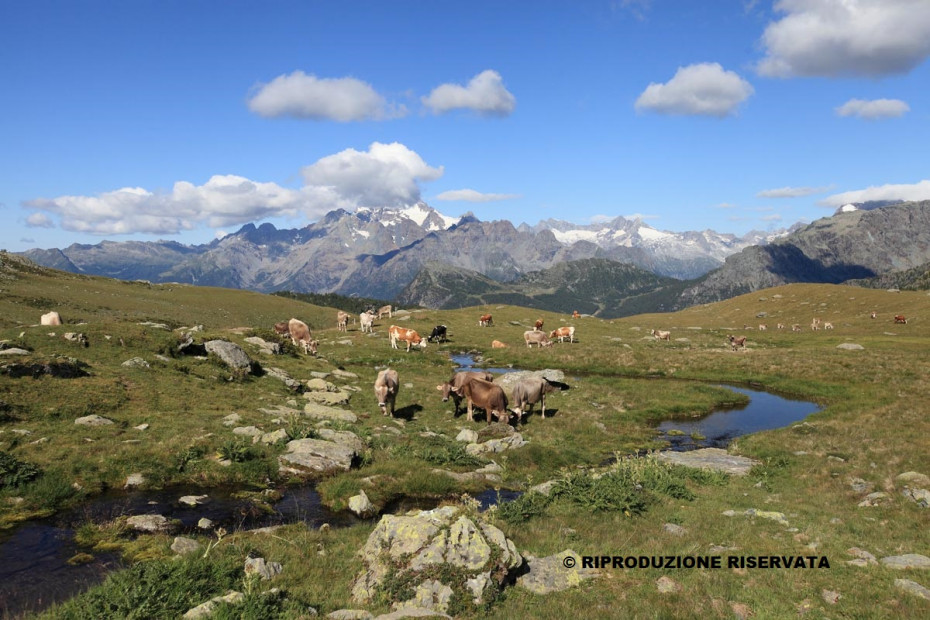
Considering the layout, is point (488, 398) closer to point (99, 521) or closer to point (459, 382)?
point (459, 382)

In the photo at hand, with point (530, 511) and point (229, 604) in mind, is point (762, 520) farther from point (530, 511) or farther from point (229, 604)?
point (229, 604)

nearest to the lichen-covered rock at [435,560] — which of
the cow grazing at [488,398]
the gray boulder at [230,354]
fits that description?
the cow grazing at [488,398]

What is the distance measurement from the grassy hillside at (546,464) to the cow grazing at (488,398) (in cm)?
130

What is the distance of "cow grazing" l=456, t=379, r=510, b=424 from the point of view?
89.0 feet

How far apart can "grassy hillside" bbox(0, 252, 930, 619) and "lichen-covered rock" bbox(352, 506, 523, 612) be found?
48 cm

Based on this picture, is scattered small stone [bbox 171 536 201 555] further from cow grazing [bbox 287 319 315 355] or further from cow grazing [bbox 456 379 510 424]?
cow grazing [bbox 287 319 315 355]

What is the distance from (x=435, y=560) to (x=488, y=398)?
58.0 ft

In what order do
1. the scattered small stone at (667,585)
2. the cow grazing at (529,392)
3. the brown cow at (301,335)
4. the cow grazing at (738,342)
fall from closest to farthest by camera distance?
the scattered small stone at (667,585)
the cow grazing at (529,392)
the brown cow at (301,335)
the cow grazing at (738,342)

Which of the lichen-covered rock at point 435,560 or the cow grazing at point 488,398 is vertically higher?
the lichen-covered rock at point 435,560

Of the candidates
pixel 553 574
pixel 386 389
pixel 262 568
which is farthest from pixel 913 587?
pixel 386 389

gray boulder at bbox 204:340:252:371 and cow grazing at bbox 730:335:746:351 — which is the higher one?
gray boulder at bbox 204:340:252:371

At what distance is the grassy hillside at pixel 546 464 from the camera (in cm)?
980

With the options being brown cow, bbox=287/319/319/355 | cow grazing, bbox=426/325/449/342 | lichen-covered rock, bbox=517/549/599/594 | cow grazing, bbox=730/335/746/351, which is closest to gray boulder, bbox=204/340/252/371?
brown cow, bbox=287/319/319/355

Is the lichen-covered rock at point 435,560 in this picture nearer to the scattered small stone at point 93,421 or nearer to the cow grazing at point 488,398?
the scattered small stone at point 93,421
